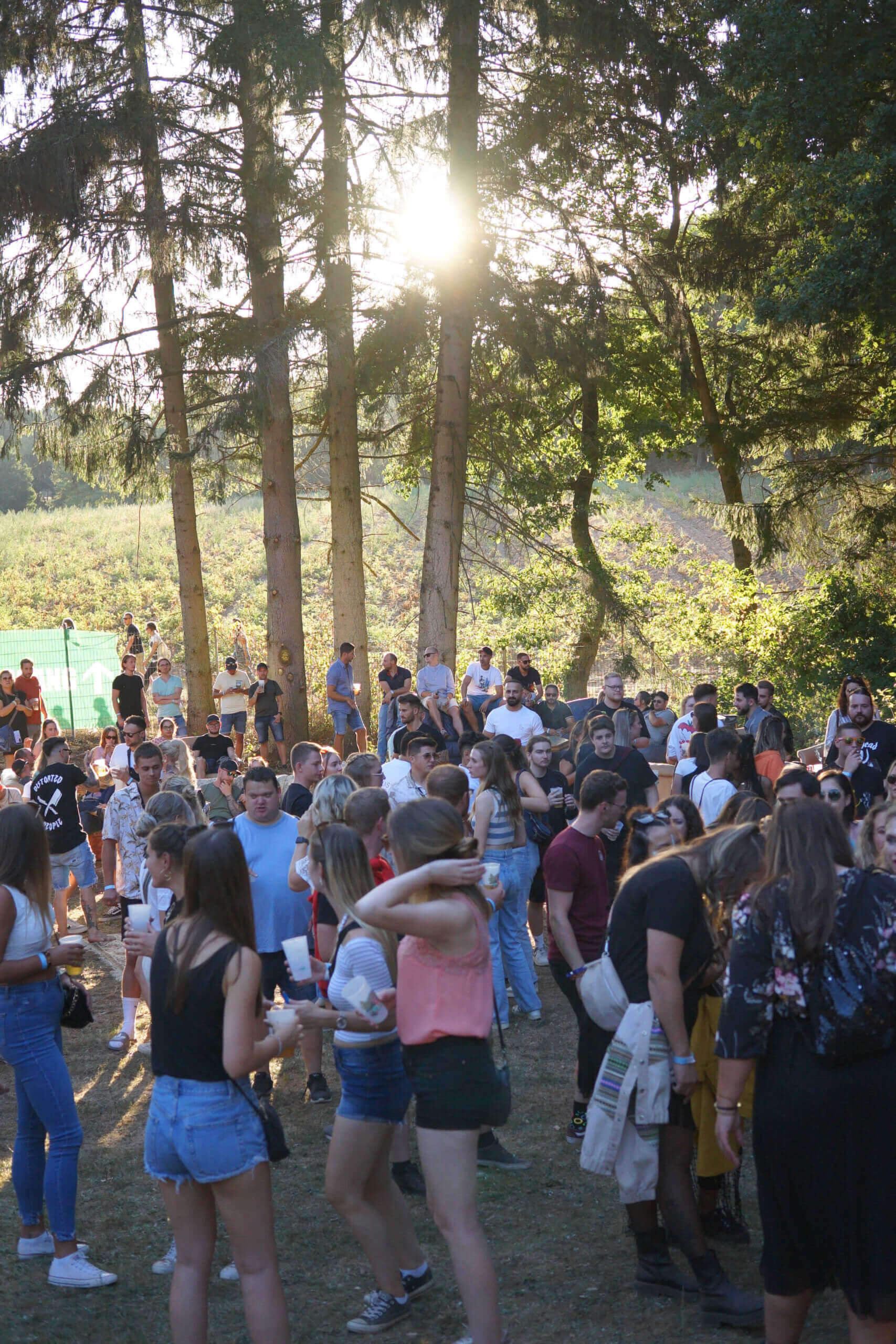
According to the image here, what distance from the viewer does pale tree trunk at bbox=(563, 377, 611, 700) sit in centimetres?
1947

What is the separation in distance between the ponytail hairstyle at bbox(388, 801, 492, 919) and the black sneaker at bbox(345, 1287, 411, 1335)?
1.57 metres

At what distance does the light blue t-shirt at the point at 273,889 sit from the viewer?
591 centimetres

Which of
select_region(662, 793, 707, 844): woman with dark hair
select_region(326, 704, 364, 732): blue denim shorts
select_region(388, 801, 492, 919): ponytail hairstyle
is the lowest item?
select_region(326, 704, 364, 732): blue denim shorts

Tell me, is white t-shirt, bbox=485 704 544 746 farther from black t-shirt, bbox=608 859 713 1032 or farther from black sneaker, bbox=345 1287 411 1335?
black sneaker, bbox=345 1287 411 1335

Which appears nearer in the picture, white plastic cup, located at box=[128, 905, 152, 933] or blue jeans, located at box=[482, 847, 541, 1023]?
white plastic cup, located at box=[128, 905, 152, 933]

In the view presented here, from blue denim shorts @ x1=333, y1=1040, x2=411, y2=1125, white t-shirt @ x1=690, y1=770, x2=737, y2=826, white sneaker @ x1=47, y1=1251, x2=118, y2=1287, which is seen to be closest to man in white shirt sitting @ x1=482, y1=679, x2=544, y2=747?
Answer: white t-shirt @ x1=690, y1=770, x2=737, y2=826

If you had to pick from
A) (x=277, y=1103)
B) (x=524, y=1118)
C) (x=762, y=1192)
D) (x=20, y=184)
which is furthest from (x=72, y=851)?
(x=20, y=184)

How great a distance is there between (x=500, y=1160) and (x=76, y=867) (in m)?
4.46

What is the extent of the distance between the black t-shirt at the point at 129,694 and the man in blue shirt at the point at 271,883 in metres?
10.9

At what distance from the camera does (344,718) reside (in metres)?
15.8

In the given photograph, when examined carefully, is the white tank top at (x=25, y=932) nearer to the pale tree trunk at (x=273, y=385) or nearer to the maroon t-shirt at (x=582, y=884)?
the maroon t-shirt at (x=582, y=884)

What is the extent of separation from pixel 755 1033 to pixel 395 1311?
1820 mm

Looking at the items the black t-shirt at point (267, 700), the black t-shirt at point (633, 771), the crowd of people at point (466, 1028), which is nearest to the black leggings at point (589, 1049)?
the crowd of people at point (466, 1028)

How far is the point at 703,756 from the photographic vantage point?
25.6 feet
